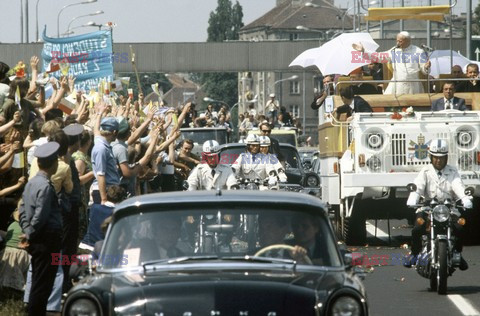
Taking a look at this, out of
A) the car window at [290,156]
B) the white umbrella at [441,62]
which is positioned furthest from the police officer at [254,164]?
the car window at [290,156]

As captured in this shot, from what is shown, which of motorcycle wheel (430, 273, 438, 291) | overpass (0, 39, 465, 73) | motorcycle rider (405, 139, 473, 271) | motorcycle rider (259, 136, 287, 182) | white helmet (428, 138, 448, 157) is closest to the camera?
motorcycle wheel (430, 273, 438, 291)

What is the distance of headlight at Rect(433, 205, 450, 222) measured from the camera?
50.4 ft

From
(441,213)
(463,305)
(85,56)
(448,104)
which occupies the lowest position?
(463,305)

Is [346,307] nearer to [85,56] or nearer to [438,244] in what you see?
[438,244]

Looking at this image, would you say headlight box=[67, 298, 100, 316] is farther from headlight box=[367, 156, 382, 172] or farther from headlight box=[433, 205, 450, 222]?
headlight box=[367, 156, 382, 172]

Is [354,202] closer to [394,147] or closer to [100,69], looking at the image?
[394,147]

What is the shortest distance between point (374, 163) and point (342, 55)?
3138mm

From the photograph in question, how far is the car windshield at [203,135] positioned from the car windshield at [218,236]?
94.3ft

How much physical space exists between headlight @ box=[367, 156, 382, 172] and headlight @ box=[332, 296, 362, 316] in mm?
13771

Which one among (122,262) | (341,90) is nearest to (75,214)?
(122,262)

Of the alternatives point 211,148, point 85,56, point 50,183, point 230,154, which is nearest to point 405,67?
point 230,154

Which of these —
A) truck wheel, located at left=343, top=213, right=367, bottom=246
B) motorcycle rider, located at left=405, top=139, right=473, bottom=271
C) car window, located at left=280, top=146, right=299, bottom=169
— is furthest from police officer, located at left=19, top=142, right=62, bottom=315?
car window, located at left=280, top=146, right=299, bottom=169

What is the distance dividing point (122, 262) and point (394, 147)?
13.4 metres

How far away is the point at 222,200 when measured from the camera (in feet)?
28.6
